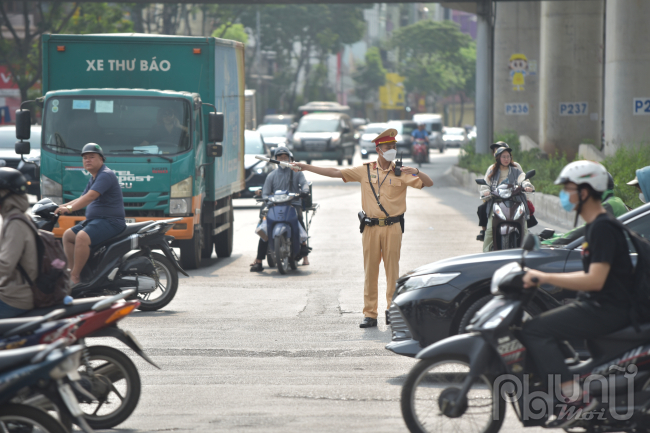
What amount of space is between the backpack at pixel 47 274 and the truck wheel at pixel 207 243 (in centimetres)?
857

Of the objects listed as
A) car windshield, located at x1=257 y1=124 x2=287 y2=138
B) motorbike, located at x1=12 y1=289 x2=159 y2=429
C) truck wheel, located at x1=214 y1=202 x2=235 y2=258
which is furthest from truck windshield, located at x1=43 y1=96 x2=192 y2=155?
car windshield, located at x1=257 y1=124 x2=287 y2=138

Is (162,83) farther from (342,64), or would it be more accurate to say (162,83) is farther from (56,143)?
(342,64)

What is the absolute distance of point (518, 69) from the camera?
35094 mm

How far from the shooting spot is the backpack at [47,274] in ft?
18.1

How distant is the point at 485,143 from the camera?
3120 centimetres

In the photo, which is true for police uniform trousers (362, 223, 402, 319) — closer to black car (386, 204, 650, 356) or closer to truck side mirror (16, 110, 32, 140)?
black car (386, 204, 650, 356)

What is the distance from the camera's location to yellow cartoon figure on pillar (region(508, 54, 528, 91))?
35.0 meters

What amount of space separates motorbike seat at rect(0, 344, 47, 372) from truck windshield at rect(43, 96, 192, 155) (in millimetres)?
8070

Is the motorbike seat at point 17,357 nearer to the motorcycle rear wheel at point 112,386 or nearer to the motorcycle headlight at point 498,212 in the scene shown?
the motorcycle rear wheel at point 112,386

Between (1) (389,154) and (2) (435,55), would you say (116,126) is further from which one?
(2) (435,55)

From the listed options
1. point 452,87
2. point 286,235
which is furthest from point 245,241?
point 452,87

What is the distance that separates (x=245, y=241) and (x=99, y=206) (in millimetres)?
8054

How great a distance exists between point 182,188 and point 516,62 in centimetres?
2499

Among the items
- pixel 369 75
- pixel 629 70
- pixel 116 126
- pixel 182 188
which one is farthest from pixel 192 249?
pixel 369 75
